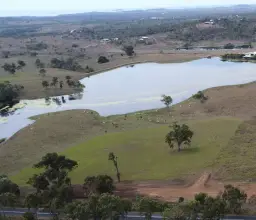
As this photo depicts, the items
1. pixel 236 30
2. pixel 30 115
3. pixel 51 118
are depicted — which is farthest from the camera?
Answer: pixel 236 30

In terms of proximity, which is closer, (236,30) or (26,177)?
(26,177)

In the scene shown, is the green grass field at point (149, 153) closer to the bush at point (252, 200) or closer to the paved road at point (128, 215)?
the paved road at point (128, 215)

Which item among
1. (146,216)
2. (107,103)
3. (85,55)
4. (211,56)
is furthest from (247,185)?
(85,55)

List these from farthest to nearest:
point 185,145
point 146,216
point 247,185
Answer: point 185,145 < point 247,185 < point 146,216

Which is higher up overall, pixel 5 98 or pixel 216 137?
pixel 5 98

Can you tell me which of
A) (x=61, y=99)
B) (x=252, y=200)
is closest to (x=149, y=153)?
(x=252, y=200)

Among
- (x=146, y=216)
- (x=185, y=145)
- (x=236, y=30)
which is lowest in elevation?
(x=146, y=216)

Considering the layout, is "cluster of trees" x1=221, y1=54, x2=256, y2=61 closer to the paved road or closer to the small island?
the small island

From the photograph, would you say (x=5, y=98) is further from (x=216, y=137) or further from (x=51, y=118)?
(x=216, y=137)
